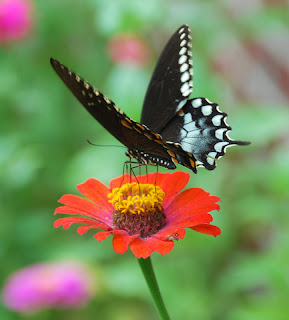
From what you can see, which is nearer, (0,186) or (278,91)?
(0,186)

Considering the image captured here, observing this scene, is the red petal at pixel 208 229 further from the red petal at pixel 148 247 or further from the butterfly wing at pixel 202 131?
the butterfly wing at pixel 202 131

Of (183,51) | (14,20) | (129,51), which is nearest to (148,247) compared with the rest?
(183,51)

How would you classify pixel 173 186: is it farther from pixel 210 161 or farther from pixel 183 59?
pixel 183 59

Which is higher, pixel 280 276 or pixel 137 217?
pixel 137 217

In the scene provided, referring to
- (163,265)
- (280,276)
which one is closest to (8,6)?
(163,265)

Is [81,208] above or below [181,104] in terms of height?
below

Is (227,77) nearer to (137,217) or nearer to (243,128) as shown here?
(243,128)

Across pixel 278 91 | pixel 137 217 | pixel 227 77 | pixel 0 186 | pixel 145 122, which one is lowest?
pixel 137 217
